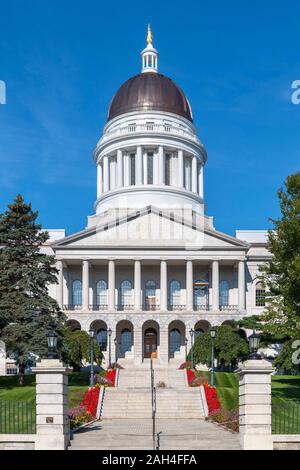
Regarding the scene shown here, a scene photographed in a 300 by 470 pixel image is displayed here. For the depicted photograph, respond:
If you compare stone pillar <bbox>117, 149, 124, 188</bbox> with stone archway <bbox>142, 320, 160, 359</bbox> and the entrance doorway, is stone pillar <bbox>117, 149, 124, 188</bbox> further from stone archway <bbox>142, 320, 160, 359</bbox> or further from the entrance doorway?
the entrance doorway

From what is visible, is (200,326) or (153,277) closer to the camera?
(200,326)

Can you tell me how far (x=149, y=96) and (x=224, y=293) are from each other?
28.1 meters

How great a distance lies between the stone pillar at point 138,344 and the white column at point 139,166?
2008 centimetres

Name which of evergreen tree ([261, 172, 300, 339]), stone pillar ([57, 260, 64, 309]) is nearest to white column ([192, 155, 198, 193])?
stone pillar ([57, 260, 64, 309])

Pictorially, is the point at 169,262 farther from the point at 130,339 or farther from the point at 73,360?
the point at 73,360

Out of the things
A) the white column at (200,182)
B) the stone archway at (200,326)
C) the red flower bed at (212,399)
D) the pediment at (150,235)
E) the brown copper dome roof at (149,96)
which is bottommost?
the red flower bed at (212,399)

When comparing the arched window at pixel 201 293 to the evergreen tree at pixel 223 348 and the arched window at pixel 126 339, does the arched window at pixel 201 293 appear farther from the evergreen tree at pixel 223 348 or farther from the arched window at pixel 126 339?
the evergreen tree at pixel 223 348

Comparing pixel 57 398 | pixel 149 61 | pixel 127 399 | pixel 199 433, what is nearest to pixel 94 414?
pixel 127 399

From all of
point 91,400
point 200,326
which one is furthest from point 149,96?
point 91,400

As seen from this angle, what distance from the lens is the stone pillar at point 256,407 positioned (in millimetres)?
20109

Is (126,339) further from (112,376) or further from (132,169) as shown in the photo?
A: (132,169)

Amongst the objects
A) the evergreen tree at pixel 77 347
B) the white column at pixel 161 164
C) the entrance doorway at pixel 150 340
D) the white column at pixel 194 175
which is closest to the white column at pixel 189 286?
the entrance doorway at pixel 150 340

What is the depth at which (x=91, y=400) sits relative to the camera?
32.8 m

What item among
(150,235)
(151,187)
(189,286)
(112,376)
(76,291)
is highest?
(151,187)
